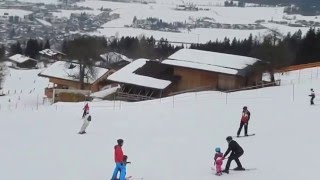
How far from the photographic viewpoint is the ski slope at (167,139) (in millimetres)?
15805

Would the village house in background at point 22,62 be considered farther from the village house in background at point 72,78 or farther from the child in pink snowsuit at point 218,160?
the child in pink snowsuit at point 218,160

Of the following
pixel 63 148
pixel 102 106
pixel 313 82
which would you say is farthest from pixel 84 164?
pixel 313 82

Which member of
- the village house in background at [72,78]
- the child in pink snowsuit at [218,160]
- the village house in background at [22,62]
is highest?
the child in pink snowsuit at [218,160]

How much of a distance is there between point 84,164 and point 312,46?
53.2 metres

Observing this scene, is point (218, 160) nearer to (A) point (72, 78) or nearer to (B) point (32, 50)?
(A) point (72, 78)

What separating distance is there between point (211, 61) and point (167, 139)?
25161 mm

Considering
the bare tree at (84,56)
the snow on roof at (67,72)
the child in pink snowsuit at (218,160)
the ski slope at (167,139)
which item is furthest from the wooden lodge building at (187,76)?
the child in pink snowsuit at (218,160)

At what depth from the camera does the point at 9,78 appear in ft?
264

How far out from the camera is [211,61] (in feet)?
150

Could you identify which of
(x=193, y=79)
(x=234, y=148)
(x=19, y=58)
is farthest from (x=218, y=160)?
(x=19, y=58)

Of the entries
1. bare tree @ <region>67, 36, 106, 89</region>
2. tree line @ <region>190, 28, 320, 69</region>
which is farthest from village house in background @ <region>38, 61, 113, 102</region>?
tree line @ <region>190, 28, 320, 69</region>

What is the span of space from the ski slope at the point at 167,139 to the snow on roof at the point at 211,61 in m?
8.71

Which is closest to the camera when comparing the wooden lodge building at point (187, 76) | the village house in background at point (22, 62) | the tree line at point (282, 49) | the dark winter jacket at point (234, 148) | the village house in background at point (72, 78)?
the dark winter jacket at point (234, 148)

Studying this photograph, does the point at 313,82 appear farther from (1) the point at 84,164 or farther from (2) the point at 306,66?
(1) the point at 84,164
